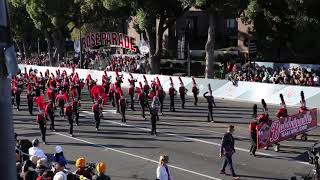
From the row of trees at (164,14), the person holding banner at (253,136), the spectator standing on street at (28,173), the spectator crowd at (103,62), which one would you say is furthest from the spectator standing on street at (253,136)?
the spectator crowd at (103,62)

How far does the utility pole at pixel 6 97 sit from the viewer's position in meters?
3.70

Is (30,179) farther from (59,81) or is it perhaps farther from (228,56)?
(228,56)

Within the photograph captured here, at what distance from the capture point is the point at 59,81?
29.1m

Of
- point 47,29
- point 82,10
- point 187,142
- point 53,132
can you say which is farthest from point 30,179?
point 47,29

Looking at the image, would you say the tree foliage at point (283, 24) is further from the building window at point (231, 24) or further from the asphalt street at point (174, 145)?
the building window at point (231, 24)

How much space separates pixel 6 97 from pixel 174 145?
15.1 m

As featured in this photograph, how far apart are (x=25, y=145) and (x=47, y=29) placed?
36.5m

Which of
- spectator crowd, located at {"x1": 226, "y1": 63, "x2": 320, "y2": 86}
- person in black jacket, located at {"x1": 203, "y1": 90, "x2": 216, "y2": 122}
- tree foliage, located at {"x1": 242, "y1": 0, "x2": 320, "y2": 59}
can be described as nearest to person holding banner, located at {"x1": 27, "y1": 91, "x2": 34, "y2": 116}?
person in black jacket, located at {"x1": 203, "y1": 90, "x2": 216, "y2": 122}

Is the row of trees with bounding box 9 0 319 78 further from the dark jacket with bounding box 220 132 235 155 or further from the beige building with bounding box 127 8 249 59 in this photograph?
the dark jacket with bounding box 220 132 235 155

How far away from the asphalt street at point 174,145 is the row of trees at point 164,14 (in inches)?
317

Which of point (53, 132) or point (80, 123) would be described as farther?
point (80, 123)

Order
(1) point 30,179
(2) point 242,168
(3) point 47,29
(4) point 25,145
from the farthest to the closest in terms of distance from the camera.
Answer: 1. (3) point 47,29
2. (2) point 242,168
3. (4) point 25,145
4. (1) point 30,179

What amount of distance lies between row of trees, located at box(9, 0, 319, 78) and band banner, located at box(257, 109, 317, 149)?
12.8m

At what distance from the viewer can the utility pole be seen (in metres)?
3.70
